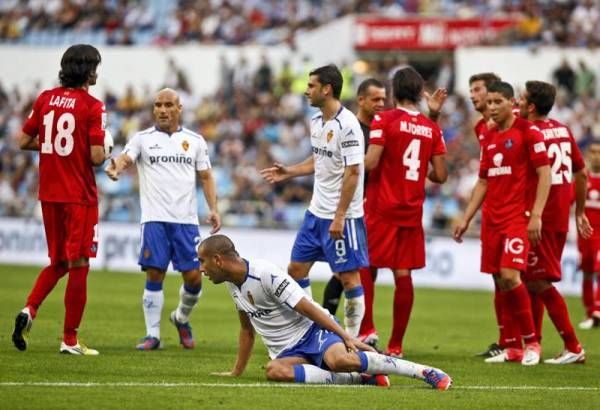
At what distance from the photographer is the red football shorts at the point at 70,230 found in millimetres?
12109

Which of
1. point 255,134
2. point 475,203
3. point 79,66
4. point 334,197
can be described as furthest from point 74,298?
point 255,134

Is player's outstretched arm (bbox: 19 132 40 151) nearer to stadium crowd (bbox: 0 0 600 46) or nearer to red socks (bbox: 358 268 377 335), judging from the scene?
red socks (bbox: 358 268 377 335)

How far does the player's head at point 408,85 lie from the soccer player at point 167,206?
210 cm

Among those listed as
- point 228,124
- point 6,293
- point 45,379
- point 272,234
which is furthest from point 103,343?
point 228,124

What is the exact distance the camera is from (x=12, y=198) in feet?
105

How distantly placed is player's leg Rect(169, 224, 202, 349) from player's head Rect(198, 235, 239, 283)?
3313 mm

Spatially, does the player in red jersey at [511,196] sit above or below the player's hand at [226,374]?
above

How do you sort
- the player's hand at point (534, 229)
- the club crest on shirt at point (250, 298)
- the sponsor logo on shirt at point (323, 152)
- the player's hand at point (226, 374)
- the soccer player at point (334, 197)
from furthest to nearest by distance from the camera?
the sponsor logo on shirt at point (323, 152) < the player's hand at point (534, 229) < the soccer player at point (334, 197) < the player's hand at point (226, 374) < the club crest on shirt at point (250, 298)

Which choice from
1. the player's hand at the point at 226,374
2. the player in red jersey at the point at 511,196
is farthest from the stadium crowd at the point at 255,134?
the player's hand at the point at 226,374

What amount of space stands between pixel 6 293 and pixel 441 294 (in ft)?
27.0

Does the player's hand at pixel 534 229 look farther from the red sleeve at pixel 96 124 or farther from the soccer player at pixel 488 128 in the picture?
the red sleeve at pixel 96 124

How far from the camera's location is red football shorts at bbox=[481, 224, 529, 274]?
12.7 metres

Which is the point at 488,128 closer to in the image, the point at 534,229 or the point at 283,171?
the point at 534,229

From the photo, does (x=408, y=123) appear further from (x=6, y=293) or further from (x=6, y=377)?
(x=6, y=293)
